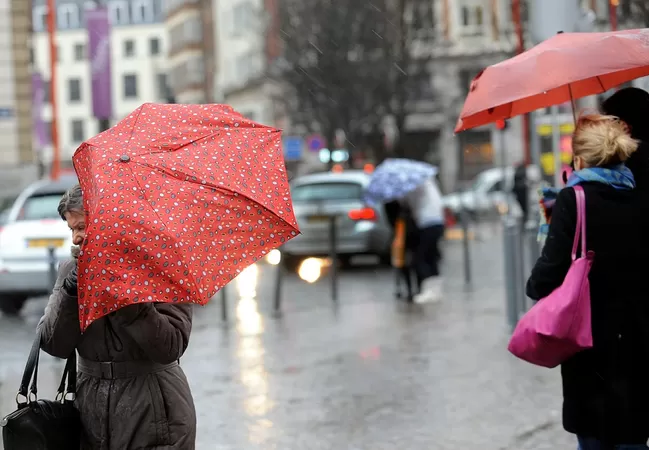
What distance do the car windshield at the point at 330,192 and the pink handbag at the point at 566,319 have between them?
49.3 ft

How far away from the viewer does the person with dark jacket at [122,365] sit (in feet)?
13.0

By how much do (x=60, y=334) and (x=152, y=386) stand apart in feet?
1.18

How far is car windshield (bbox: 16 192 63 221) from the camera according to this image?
14.4 metres

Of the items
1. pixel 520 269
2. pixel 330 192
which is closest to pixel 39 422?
pixel 520 269

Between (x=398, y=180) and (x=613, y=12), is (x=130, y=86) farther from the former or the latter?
(x=613, y=12)

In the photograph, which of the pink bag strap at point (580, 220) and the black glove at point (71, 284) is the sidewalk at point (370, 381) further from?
the black glove at point (71, 284)

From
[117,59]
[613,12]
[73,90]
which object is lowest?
[613,12]

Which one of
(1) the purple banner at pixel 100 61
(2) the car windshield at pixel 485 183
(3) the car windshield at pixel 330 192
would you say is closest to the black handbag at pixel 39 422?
(3) the car windshield at pixel 330 192

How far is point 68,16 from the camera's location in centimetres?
10662

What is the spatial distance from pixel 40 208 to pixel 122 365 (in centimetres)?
1087

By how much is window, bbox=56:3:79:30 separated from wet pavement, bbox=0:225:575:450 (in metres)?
95.0

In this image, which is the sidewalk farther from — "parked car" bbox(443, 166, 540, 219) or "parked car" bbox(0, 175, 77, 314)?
"parked car" bbox(443, 166, 540, 219)

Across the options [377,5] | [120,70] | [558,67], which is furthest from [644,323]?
[120,70]

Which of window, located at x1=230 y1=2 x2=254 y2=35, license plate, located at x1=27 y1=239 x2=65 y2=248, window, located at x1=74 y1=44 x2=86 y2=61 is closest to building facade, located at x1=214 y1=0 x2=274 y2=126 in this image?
window, located at x1=230 y1=2 x2=254 y2=35
